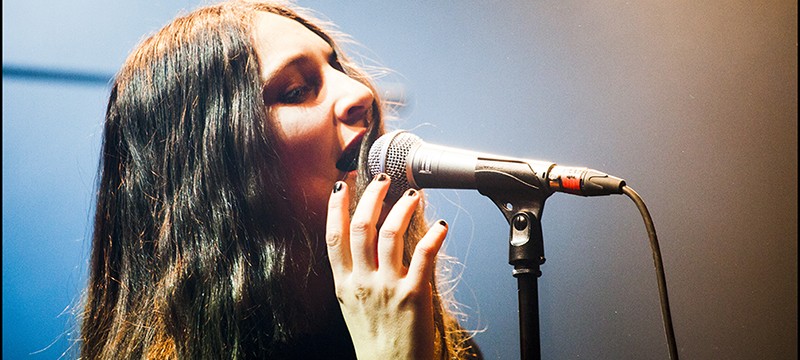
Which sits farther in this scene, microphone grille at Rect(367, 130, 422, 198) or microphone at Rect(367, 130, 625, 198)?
microphone grille at Rect(367, 130, 422, 198)

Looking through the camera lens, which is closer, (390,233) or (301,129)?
(390,233)

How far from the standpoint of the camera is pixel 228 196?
1068 mm

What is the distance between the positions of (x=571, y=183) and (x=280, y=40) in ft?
1.69

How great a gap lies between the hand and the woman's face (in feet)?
0.46

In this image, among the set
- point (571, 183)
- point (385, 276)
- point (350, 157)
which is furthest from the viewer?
point (350, 157)

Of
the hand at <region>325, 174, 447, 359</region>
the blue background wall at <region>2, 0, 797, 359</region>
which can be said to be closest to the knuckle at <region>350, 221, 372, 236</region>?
the hand at <region>325, 174, 447, 359</region>

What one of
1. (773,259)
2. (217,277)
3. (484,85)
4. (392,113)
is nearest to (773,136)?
(773,259)

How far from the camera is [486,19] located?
1.19 m

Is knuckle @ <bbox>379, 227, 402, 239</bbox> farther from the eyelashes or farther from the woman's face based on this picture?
the eyelashes

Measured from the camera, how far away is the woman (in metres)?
1.06

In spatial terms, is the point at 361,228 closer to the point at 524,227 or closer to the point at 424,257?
the point at 424,257

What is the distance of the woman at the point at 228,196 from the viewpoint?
3.47 feet

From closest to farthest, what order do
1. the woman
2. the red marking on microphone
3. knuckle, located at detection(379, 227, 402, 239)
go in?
the red marking on microphone → knuckle, located at detection(379, 227, 402, 239) → the woman

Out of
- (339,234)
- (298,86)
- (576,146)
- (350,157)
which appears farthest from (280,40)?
(576,146)
